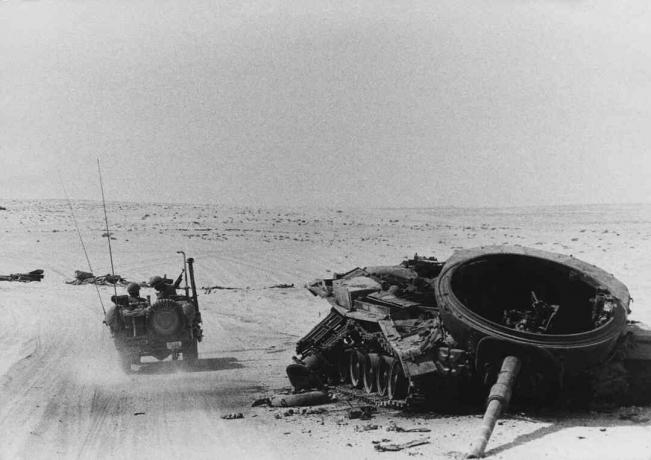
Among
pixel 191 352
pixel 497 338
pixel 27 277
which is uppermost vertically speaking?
pixel 497 338

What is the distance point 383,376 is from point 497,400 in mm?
3802

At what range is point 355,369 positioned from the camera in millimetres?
15328

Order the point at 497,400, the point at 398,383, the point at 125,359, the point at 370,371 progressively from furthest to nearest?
the point at 125,359, the point at 370,371, the point at 398,383, the point at 497,400

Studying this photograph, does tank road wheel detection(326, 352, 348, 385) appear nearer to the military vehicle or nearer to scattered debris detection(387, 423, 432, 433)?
the military vehicle

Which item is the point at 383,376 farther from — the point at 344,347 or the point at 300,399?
the point at 344,347

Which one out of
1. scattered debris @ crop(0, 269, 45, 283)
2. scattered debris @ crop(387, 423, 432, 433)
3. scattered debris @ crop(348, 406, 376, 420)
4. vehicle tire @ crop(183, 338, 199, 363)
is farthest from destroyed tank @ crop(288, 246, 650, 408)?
scattered debris @ crop(0, 269, 45, 283)

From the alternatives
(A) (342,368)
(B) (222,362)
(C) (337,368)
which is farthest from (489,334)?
(B) (222,362)

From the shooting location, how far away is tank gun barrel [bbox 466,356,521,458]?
30.3 feet

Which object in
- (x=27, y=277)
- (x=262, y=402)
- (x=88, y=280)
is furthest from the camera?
(x=27, y=277)

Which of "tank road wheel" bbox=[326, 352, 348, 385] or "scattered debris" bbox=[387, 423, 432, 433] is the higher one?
"scattered debris" bbox=[387, 423, 432, 433]

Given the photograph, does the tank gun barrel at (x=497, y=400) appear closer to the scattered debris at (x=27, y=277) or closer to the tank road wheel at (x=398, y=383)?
the tank road wheel at (x=398, y=383)

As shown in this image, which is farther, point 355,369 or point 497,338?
point 355,369

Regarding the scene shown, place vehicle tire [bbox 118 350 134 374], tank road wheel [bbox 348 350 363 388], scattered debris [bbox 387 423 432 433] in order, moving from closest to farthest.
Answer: scattered debris [bbox 387 423 432 433]
tank road wheel [bbox 348 350 363 388]
vehicle tire [bbox 118 350 134 374]

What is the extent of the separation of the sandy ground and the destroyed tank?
53 cm
